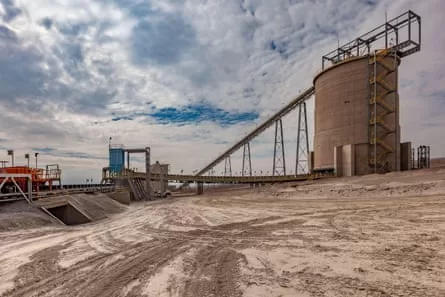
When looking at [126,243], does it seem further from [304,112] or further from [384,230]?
[304,112]

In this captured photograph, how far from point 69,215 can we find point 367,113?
36934mm

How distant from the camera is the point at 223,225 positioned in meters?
13.1

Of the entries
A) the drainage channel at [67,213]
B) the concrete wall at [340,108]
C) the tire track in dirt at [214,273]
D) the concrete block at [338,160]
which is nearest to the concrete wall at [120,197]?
the drainage channel at [67,213]

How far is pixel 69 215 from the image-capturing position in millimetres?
20328

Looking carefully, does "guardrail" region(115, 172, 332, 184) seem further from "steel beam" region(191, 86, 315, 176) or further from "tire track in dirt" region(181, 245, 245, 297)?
"tire track in dirt" region(181, 245, 245, 297)

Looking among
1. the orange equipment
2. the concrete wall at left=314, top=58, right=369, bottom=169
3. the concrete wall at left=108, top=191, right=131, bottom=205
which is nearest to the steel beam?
the concrete wall at left=314, top=58, right=369, bottom=169

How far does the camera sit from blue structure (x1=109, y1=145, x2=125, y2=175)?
49406 mm

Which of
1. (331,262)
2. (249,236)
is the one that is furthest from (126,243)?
(331,262)

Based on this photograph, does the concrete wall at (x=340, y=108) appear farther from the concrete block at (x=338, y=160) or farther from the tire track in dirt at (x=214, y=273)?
the tire track in dirt at (x=214, y=273)

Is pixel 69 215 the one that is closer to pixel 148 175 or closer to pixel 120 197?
pixel 120 197

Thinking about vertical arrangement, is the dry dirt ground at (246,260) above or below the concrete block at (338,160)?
below

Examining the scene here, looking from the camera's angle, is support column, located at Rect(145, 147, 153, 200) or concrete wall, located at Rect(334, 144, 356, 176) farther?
support column, located at Rect(145, 147, 153, 200)

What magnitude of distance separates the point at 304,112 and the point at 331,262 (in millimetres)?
48819

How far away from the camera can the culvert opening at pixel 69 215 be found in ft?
65.4
